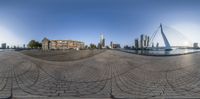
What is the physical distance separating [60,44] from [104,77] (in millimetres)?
965

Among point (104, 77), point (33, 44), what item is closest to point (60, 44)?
point (33, 44)

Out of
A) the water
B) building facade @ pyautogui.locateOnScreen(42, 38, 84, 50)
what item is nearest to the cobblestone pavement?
the water

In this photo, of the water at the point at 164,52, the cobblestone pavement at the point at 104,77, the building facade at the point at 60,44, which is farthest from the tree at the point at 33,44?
the water at the point at 164,52

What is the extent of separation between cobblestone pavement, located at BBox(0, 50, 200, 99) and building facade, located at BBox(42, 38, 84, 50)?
0.37 meters

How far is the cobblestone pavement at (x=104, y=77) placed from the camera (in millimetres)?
2652

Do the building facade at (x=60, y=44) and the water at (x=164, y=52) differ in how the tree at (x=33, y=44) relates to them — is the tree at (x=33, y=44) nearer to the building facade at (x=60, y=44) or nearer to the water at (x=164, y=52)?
the building facade at (x=60, y=44)

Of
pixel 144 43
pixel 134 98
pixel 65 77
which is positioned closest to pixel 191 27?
pixel 144 43

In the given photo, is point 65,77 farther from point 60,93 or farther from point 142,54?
point 142,54

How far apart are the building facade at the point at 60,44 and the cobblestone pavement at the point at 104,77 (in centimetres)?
37

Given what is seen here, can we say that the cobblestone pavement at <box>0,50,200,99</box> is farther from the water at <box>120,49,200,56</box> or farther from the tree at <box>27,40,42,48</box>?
the tree at <box>27,40,42,48</box>

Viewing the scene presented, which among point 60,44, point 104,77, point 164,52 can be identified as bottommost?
point 104,77

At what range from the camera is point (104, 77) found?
2.70 m

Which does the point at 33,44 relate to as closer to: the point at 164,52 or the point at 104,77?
the point at 104,77

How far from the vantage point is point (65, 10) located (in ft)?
8.72
